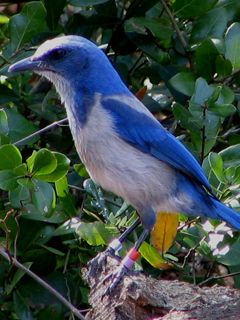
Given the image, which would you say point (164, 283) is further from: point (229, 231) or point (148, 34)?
point (148, 34)

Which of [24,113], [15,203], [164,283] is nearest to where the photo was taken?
[164,283]

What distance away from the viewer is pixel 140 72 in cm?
720

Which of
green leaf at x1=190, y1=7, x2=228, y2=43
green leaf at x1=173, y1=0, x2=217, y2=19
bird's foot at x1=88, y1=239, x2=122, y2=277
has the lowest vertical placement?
bird's foot at x1=88, y1=239, x2=122, y2=277

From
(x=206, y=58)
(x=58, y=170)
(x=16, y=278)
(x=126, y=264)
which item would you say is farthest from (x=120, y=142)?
(x=16, y=278)

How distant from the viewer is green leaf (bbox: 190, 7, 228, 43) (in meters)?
6.80

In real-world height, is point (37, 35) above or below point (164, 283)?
above

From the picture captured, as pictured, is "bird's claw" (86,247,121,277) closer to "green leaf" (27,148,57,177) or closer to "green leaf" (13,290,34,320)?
"green leaf" (27,148,57,177)

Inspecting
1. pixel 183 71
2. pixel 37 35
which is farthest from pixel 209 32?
pixel 37 35

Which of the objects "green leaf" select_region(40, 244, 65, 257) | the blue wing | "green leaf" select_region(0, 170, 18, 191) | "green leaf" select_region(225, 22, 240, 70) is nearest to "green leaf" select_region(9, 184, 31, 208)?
"green leaf" select_region(0, 170, 18, 191)

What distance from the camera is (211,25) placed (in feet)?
22.3

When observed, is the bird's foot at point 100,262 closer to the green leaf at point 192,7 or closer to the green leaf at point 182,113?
the green leaf at point 182,113

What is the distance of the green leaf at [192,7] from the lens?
263 inches

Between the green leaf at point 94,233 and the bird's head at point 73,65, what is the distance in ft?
2.25

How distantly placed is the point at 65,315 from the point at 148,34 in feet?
5.43
